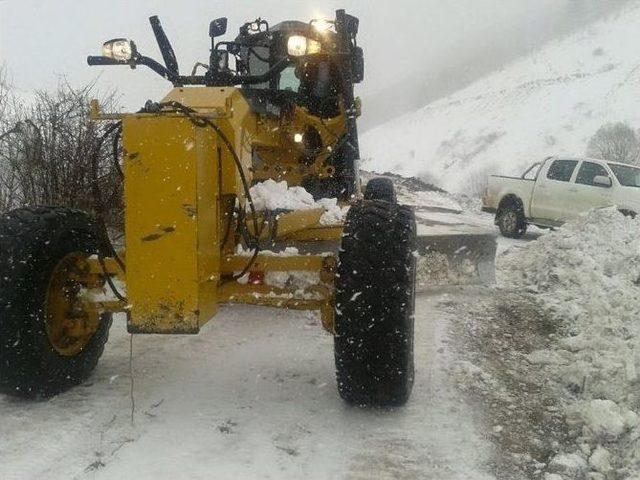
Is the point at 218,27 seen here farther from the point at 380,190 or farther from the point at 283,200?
the point at 380,190

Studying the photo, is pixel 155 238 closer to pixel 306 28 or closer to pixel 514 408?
pixel 514 408

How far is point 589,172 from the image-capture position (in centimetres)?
1182

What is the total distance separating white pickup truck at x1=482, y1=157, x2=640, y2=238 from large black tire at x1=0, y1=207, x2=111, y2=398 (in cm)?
975

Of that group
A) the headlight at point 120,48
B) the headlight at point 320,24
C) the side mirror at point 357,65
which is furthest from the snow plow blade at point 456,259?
the headlight at point 120,48

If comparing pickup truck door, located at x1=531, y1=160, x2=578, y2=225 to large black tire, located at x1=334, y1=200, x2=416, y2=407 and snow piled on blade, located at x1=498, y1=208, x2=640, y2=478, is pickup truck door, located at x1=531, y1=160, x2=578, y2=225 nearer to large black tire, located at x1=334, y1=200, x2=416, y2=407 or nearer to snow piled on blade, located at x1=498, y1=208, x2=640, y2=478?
snow piled on blade, located at x1=498, y1=208, x2=640, y2=478

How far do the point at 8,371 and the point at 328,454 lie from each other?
1.76 m

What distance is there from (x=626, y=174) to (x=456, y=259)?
→ 6.28 m

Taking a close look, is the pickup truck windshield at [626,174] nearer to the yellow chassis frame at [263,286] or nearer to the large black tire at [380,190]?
the large black tire at [380,190]

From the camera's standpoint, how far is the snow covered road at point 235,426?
2.95 meters

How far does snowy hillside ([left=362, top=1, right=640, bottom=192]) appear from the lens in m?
57.4

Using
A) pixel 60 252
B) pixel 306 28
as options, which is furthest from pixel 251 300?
pixel 306 28

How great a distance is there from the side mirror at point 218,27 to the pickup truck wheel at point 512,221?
29.2 feet

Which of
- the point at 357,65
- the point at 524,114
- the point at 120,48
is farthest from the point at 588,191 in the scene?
the point at 524,114

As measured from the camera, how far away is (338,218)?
17.6 ft
